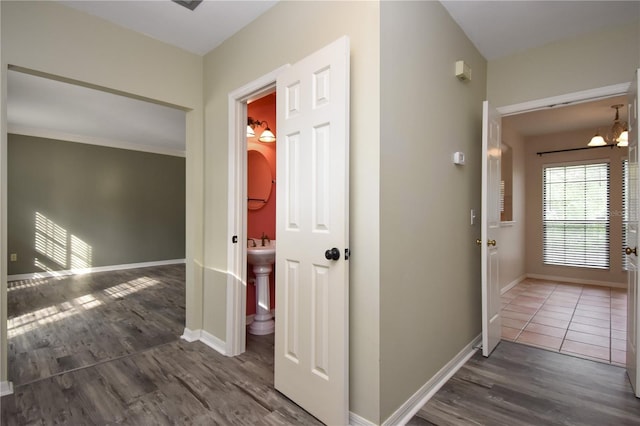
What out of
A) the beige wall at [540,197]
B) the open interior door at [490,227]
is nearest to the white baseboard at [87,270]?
the open interior door at [490,227]

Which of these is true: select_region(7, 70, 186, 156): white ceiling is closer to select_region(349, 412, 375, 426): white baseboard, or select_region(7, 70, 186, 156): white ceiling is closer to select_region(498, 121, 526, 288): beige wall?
select_region(349, 412, 375, 426): white baseboard

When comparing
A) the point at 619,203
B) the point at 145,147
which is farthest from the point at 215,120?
the point at 619,203

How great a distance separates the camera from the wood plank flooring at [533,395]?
1866 millimetres

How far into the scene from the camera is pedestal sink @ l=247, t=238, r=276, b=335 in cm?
313

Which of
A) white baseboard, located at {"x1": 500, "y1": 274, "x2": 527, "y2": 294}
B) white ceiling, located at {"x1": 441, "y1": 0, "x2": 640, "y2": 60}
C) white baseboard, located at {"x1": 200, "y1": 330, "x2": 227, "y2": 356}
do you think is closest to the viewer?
white ceiling, located at {"x1": 441, "y1": 0, "x2": 640, "y2": 60}

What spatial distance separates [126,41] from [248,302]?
2.60 m

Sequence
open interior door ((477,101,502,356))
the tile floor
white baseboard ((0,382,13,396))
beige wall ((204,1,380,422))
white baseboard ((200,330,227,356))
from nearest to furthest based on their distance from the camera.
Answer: beige wall ((204,1,380,422)), white baseboard ((0,382,13,396)), open interior door ((477,101,502,356)), white baseboard ((200,330,227,356)), the tile floor

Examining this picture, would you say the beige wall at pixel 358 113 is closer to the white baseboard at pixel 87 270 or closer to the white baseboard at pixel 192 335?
the white baseboard at pixel 192 335

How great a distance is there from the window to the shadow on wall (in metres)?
8.62

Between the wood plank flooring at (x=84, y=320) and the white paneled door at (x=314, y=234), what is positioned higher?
the white paneled door at (x=314, y=234)

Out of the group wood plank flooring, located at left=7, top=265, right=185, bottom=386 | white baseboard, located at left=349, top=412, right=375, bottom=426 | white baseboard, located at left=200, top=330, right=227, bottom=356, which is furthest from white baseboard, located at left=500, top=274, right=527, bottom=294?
wood plank flooring, located at left=7, top=265, right=185, bottom=386

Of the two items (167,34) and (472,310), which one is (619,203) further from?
(167,34)

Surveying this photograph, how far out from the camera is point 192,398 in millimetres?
2062

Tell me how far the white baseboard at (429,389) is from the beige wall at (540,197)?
13.8ft
